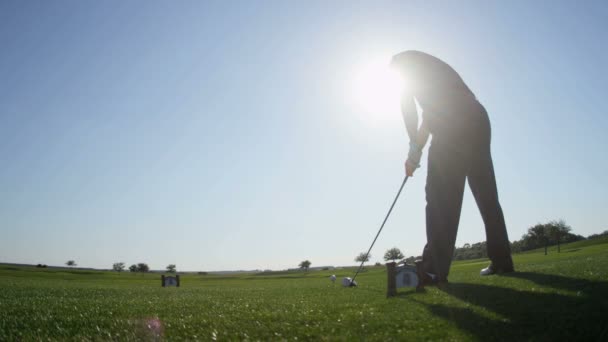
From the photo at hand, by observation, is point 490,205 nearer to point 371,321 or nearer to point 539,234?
point 371,321

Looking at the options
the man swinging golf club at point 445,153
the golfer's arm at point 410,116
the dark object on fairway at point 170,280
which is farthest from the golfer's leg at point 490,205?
the dark object on fairway at point 170,280

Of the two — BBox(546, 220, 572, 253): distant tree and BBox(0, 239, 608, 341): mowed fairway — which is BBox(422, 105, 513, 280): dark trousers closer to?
BBox(0, 239, 608, 341): mowed fairway

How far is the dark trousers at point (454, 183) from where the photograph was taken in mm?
7859

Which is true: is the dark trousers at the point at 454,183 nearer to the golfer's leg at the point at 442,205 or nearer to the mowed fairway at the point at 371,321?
the golfer's leg at the point at 442,205

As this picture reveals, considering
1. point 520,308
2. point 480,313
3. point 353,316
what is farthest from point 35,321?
point 520,308

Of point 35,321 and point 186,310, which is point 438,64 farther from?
point 35,321

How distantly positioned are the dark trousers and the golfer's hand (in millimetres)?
388

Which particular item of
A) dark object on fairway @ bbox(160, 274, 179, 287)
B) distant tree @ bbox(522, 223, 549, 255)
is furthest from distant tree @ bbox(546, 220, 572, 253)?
dark object on fairway @ bbox(160, 274, 179, 287)

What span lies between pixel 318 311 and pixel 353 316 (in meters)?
0.71

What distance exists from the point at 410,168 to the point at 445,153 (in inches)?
33.5

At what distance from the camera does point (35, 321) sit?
16.3 ft

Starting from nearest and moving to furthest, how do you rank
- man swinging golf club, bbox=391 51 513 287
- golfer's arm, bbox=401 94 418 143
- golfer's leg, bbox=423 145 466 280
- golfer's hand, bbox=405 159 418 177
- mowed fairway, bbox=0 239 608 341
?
mowed fairway, bbox=0 239 608 341, golfer's leg, bbox=423 145 466 280, man swinging golf club, bbox=391 51 513 287, golfer's hand, bbox=405 159 418 177, golfer's arm, bbox=401 94 418 143

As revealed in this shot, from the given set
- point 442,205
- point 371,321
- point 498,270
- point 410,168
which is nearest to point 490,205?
point 498,270

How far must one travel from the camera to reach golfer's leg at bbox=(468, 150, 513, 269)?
350 inches
